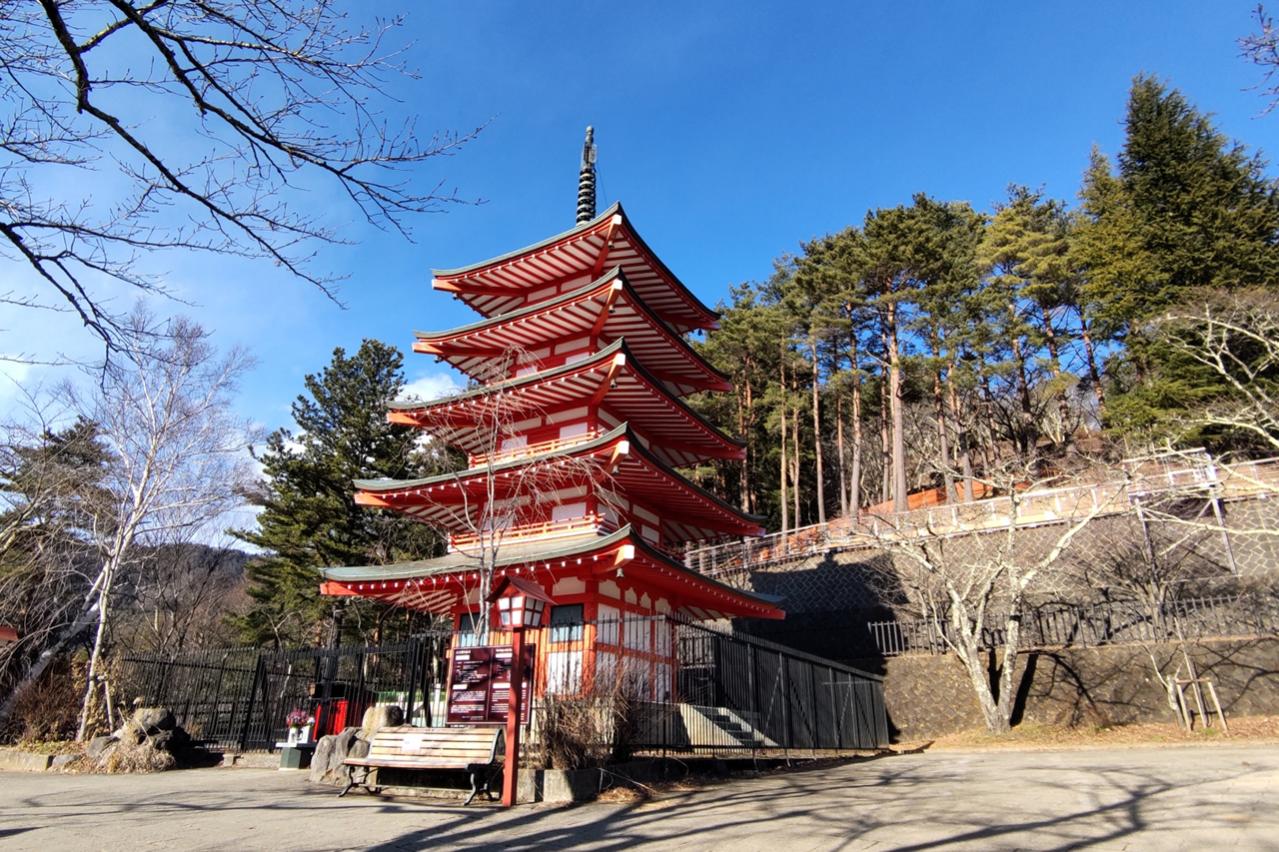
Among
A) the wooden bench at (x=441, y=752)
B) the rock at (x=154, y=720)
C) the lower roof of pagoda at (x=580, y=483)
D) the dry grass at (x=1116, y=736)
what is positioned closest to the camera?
the wooden bench at (x=441, y=752)

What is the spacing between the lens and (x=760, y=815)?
6.81 m

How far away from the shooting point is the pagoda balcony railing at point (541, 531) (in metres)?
14.8

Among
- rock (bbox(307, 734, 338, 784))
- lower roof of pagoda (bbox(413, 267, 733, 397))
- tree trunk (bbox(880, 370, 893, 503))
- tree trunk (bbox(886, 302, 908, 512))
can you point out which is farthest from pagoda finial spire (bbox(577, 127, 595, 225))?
tree trunk (bbox(880, 370, 893, 503))

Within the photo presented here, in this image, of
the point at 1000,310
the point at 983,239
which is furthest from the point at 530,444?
the point at 983,239

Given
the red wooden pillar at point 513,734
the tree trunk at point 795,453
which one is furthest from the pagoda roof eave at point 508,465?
the tree trunk at point 795,453

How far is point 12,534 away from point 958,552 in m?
26.7

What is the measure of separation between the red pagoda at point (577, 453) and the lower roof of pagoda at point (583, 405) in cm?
4

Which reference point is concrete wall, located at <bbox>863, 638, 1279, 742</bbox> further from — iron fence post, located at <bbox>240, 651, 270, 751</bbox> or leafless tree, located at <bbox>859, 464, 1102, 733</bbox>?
iron fence post, located at <bbox>240, 651, 270, 751</bbox>

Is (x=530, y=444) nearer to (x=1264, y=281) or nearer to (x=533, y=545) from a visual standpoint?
(x=533, y=545)

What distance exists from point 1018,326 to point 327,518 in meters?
32.1

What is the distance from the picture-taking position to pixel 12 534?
600 inches

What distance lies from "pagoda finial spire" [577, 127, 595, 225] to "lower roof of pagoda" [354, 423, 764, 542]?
7.78 metres

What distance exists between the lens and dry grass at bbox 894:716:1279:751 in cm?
1448

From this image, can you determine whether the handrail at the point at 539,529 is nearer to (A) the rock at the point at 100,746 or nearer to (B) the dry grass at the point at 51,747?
(A) the rock at the point at 100,746
